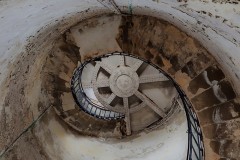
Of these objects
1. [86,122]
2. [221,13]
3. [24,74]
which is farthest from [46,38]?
[221,13]

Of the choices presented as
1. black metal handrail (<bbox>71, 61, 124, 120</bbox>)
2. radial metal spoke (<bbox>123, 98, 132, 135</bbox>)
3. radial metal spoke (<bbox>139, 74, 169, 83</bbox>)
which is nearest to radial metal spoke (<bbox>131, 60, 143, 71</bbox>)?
radial metal spoke (<bbox>139, 74, 169, 83</bbox>)

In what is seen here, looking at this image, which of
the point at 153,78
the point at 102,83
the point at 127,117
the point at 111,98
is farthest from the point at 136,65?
the point at 127,117

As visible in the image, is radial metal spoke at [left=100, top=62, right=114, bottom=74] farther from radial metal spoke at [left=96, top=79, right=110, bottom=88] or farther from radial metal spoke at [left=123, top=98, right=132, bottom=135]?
radial metal spoke at [left=123, top=98, right=132, bottom=135]

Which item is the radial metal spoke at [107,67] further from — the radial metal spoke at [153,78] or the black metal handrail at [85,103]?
the black metal handrail at [85,103]

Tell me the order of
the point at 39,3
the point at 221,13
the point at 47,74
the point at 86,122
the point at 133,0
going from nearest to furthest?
the point at 221,13 < the point at 39,3 < the point at 133,0 < the point at 47,74 < the point at 86,122

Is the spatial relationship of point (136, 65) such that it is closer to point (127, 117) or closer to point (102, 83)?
point (102, 83)

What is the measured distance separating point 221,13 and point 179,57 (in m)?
1.88

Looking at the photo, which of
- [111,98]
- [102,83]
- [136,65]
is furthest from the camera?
[111,98]

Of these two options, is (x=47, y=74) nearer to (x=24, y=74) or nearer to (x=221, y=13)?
(x=24, y=74)

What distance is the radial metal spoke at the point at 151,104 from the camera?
A: 717 centimetres

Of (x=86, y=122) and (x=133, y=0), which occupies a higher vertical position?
(x=133, y=0)

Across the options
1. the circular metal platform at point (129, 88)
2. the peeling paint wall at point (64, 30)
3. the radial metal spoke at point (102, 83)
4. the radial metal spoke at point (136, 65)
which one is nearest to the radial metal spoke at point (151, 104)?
the circular metal platform at point (129, 88)

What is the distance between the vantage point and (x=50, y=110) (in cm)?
562

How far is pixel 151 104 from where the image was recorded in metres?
7.47
